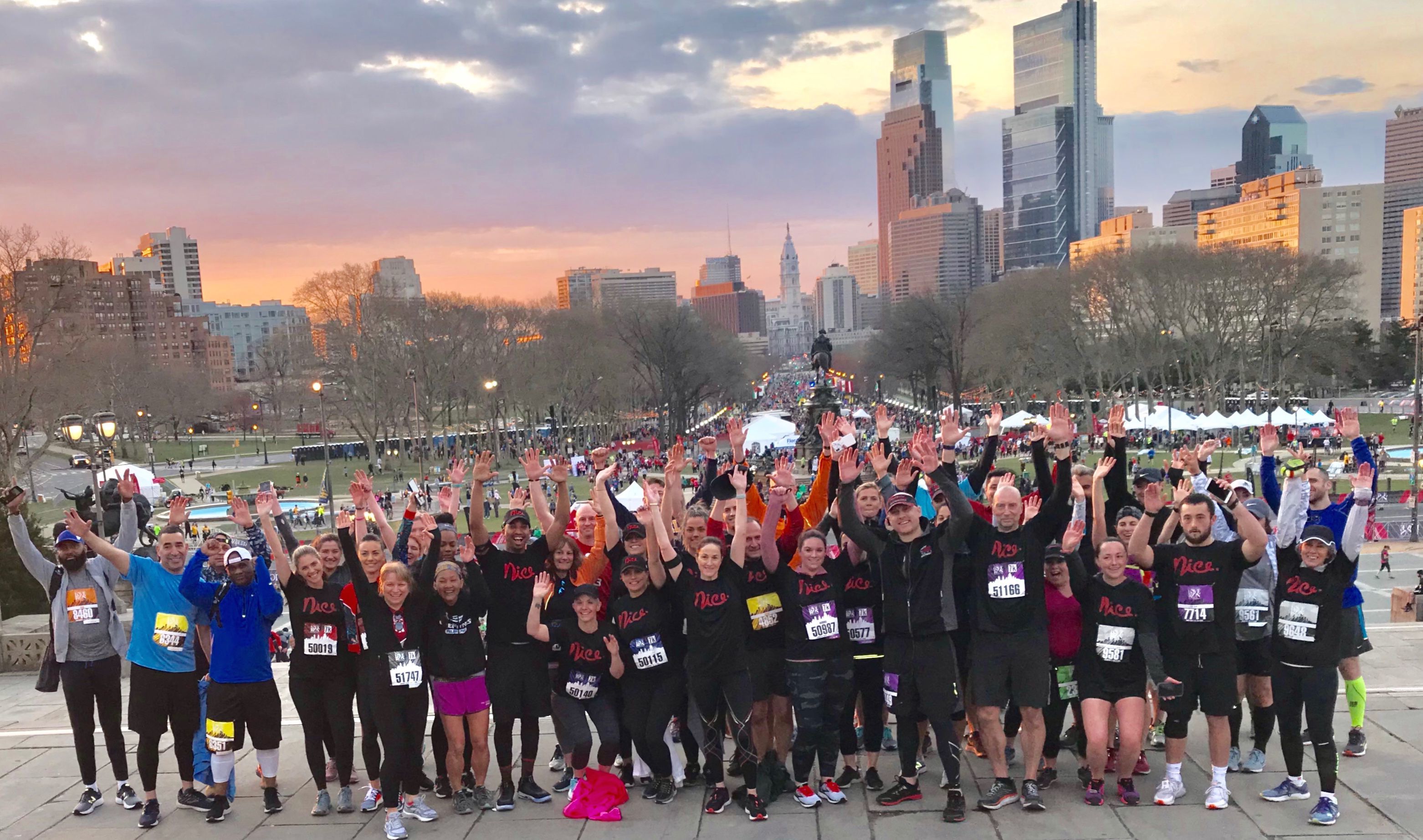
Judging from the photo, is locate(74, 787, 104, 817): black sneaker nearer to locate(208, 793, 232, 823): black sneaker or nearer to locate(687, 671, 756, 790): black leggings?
locate(208, 793, 232, 823): black sneaker

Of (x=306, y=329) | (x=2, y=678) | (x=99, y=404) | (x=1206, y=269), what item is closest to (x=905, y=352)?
(x=1206, y=269)

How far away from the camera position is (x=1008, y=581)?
5.37 m

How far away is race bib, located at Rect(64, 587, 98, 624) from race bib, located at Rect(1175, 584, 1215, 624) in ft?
22.6

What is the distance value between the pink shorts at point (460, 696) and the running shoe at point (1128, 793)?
13.0 ft

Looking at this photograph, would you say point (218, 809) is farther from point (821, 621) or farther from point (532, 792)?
point (821, 621)

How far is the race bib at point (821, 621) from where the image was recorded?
5527 millimetres

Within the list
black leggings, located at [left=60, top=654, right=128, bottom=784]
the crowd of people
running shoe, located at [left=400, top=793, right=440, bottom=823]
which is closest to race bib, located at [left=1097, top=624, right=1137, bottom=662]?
the crowd of people

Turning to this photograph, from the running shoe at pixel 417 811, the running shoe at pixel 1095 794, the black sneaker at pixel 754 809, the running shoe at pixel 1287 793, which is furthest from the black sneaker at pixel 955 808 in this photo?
A: the running shoe at pixel 417 811

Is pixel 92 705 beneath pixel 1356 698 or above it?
above

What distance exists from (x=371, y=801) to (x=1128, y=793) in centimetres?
475

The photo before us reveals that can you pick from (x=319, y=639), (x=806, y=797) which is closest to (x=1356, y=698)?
(x=806, y=797)

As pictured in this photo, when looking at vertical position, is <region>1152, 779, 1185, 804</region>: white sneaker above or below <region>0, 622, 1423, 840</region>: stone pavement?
above

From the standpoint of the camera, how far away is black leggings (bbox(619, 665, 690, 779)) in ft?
18.7

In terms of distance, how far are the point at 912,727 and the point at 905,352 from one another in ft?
241
